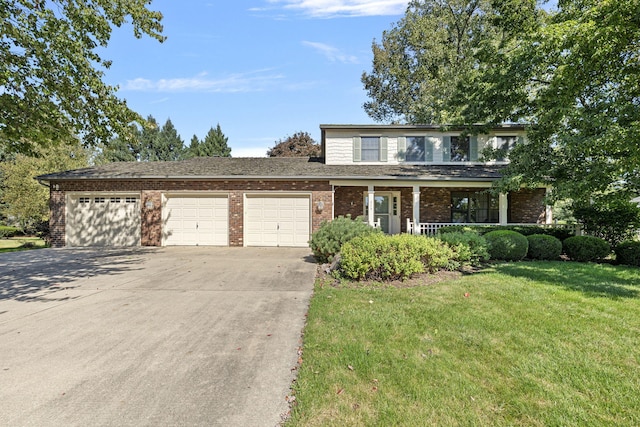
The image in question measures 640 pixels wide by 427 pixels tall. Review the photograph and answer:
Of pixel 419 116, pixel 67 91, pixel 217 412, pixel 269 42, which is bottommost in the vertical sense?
pixel 217 412

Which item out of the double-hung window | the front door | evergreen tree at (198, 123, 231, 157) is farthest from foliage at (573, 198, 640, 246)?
evergreen tree at (198, 123, 231, 157)

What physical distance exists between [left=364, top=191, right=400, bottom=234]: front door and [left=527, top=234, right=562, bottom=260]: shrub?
588 centimetres

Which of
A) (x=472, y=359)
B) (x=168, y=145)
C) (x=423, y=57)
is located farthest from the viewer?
(x=168, y=145)

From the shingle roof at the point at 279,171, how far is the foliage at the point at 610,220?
299 centimetres

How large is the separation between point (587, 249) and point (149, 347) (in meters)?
11.0

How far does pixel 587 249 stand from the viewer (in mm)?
8812

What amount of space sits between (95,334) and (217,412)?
8.05 ft

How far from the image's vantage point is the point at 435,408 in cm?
235

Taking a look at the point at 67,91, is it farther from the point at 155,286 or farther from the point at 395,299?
the point at 395,299

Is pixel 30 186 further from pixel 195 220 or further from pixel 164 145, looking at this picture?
pixel 164 145

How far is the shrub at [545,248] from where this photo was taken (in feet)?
29.3

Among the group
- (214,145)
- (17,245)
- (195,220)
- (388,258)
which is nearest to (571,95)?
(388,258)

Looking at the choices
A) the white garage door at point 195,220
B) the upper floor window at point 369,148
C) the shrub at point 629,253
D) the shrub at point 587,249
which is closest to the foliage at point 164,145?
the white garage door at point 195,220

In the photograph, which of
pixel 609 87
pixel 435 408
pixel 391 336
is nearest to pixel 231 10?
pixel 391 336
